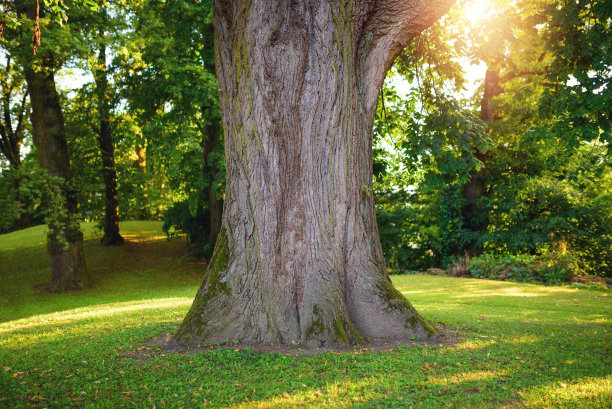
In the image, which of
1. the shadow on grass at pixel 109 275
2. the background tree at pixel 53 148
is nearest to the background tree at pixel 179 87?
the background tree at pixel 53 148

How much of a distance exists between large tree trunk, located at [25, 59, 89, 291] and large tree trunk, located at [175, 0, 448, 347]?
12.2m

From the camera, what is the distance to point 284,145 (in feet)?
17.8

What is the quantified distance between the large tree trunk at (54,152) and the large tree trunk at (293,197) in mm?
12219

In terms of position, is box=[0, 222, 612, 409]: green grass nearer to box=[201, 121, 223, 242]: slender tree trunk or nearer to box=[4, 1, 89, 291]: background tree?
box=[4, 1, 89, 291]: background tree

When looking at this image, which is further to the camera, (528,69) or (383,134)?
(528,69)

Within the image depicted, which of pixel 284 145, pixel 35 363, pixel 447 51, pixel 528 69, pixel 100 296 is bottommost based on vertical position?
pixel 100 296

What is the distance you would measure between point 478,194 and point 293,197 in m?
16.6

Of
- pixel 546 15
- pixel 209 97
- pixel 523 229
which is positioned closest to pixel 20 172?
pixel 209 97

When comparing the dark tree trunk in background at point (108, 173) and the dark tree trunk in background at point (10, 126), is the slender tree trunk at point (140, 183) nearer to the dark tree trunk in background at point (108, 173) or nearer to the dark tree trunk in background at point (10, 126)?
the dark tree trunk in background at point (108, 173)

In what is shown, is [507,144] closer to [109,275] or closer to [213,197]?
[213,197]

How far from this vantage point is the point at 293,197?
17.6 feet

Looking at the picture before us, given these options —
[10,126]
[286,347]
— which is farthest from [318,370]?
[10,126]

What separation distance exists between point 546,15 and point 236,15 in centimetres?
592

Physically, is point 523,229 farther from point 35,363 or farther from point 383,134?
point 35,363
